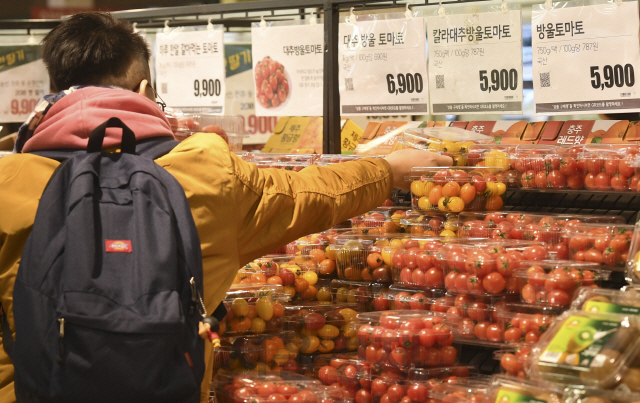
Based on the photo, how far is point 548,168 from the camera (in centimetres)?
243

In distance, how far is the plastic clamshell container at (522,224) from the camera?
229 cm

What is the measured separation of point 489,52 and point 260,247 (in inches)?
59.7

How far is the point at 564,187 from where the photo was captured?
243cm

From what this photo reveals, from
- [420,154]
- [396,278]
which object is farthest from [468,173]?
[396,278]

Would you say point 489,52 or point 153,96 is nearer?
point 153,96

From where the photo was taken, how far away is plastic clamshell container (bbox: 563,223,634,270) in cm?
208

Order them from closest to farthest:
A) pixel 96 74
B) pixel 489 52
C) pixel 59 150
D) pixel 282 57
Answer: pixel 59 150, pixel 96 74, pixel 489 52, pixel 282 57

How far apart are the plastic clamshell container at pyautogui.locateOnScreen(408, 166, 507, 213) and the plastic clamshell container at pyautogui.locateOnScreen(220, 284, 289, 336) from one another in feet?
2.17

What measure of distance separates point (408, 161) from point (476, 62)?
71cm

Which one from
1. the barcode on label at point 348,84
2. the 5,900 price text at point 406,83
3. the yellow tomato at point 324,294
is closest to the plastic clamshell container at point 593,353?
the yellow tomato at point 324,294

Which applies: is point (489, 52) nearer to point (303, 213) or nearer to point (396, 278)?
point (396, 278)

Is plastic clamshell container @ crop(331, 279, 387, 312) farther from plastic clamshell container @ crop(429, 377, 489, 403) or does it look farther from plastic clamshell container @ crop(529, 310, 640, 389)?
plastic clamshell container @ crop(529, 310, 640, 389)

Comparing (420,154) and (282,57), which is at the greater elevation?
(282,57)

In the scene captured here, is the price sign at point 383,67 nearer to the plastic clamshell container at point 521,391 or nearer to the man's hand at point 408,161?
the man's hand at point 408,161
